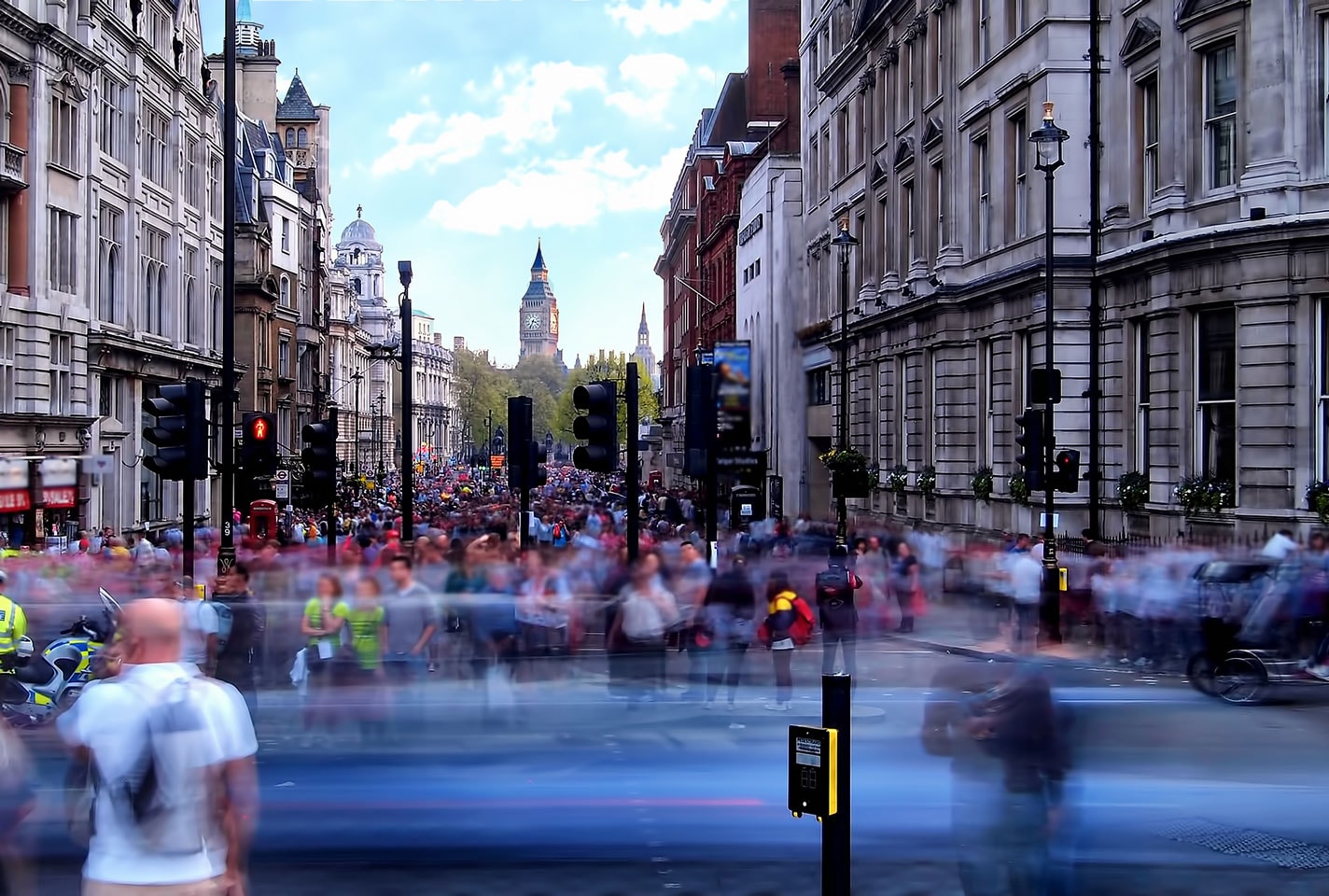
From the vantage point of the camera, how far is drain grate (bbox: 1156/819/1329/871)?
8.38 meters

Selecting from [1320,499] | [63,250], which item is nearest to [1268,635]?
[1320,499]

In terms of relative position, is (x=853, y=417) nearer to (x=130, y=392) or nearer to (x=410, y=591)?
(x=130, y=392)

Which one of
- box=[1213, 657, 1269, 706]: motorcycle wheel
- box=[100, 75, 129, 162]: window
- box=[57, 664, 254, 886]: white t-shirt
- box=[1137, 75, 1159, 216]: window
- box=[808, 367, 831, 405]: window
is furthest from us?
box=[808, 367, 831, 405]: window

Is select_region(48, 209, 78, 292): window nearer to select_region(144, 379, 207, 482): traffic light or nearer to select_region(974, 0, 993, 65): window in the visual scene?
select_region(974, 0, 993, 65): window

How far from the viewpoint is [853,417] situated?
45.1 m

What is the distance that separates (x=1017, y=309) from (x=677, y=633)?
1895 centimetres

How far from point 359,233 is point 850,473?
140 meters

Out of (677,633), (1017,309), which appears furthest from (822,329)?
(677,633)

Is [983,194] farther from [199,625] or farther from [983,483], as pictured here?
[199,625]

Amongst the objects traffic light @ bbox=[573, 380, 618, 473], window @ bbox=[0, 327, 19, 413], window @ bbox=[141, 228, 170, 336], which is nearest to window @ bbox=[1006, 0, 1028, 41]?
traffic light @ bbox=[573, 380, 618, 473]

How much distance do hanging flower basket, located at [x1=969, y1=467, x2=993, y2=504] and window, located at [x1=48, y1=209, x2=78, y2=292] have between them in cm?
2393

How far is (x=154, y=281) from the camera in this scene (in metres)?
45.9

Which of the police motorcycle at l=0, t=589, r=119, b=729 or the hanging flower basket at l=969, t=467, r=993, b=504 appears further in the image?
the hanging flower basket at l=969, t=467, r=993, b=504

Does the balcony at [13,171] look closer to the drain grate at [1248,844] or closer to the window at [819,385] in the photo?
the window at [819,385]
